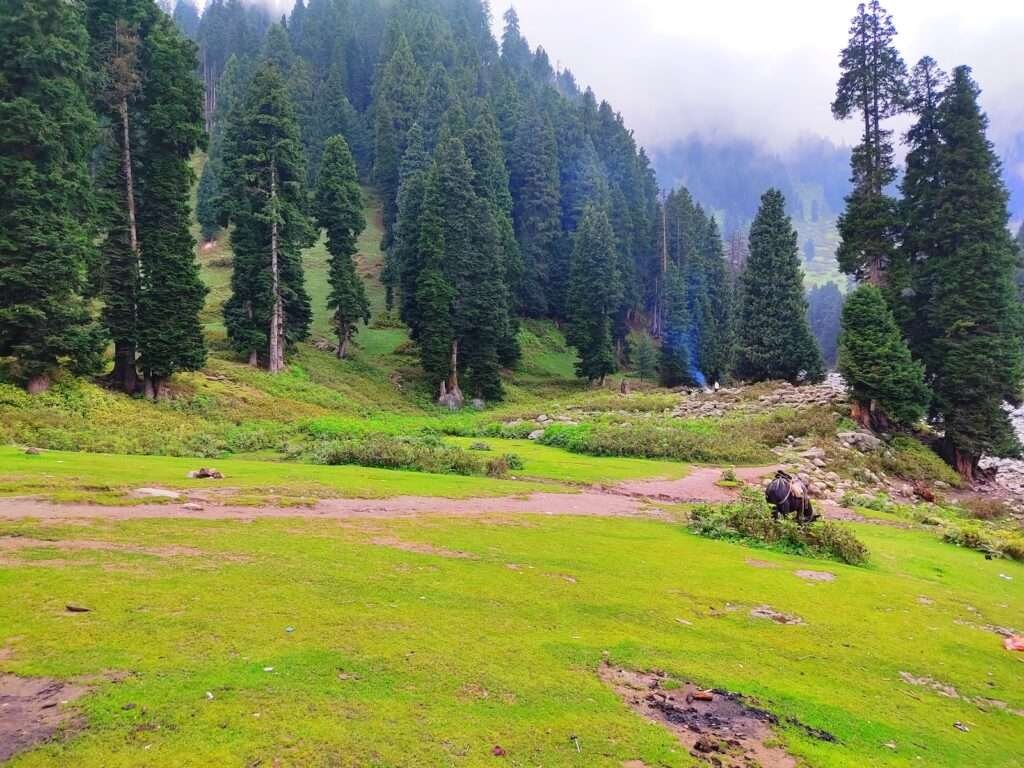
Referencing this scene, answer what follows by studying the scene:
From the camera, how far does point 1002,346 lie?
29828 millimetres

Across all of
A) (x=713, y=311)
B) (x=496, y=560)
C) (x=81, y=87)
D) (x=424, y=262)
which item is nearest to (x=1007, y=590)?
(x=496, y=560)

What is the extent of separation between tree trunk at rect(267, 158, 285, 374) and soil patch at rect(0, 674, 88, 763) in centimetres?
3375

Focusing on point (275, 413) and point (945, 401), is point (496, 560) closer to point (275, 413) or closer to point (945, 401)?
point (275, 413)

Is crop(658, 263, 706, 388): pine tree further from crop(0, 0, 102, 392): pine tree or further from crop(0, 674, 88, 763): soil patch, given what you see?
crop(0, 674, 88, 763): soil patch

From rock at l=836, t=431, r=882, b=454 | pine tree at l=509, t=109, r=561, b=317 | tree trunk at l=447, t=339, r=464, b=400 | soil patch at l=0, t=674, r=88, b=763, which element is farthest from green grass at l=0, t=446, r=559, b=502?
pine tree at l=509, t=109, r=561, b=317

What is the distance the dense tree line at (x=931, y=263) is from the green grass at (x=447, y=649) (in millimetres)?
21158

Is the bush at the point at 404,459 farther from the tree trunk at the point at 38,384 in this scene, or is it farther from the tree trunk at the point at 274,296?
the tree trunk at the point at 274,296

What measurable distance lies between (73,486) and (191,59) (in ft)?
86.1

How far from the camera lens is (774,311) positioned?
4569 centimetres

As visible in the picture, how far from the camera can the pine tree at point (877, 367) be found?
28938mm

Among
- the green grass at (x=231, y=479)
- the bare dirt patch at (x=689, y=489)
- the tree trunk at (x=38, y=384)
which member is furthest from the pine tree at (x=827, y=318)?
the tree trunk at (x=38, y=384)

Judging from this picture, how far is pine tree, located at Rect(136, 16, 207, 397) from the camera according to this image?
→ 1105 inches

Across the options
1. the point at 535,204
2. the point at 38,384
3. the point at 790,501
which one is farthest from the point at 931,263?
the point at 535,204

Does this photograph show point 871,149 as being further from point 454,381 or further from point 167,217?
point 167,217
